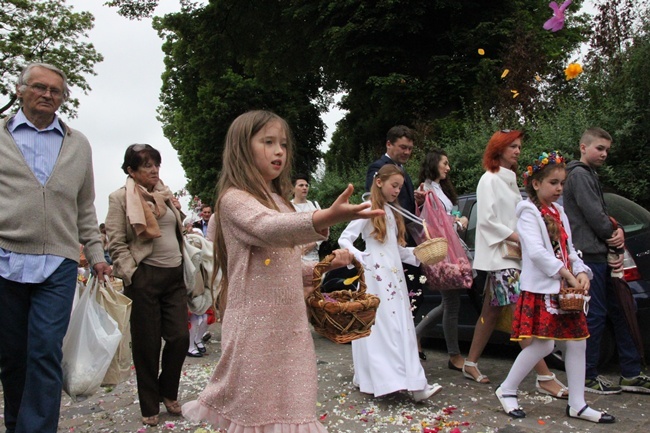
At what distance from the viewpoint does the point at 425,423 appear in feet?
13.7

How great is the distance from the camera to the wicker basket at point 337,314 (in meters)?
2.67

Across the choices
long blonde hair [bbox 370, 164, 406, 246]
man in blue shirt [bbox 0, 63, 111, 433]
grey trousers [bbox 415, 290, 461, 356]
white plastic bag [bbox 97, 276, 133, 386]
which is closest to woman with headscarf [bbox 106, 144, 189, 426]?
white plastic bag [bbox 97, 276, 133, 386]

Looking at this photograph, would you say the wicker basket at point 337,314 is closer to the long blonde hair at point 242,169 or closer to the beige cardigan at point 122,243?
the long blonde hair at point 242,169

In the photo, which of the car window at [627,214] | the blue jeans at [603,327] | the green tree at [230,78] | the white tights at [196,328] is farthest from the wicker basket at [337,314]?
the green tree at [230,78]

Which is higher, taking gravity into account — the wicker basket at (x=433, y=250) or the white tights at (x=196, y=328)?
the wicker basket at (x=433, y=250)

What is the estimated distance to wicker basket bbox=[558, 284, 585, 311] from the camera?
13.3 ft

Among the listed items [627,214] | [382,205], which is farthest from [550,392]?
[382,205]

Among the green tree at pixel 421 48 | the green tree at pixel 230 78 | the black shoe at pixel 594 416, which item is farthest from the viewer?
the green tree at pixel 230 78

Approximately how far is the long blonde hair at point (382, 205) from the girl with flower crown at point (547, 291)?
1.07m

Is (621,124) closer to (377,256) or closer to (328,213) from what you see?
(377,256)

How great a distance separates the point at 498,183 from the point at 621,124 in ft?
16.8

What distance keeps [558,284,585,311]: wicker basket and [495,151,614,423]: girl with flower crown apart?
6 centimetres

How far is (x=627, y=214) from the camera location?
543 centimetres

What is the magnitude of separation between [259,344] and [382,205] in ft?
9.33
